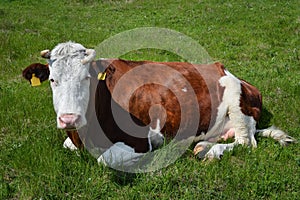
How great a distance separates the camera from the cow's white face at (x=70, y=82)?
430cm

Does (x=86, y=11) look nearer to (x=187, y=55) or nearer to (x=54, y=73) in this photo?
(x=187, y=55)

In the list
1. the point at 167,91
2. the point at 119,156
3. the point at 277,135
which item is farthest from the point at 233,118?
the point at 119,156

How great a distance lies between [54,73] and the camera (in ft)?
14.9

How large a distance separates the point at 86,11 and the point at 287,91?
14264 mm

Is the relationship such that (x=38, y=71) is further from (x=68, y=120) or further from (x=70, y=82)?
(x=68, y=120)

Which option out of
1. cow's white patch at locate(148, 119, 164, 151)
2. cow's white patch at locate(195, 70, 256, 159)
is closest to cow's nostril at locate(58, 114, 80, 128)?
cow's white patch at locate(148, 119, 164, 151)

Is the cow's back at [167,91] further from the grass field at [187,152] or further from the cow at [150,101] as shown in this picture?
the grass field at [187,152]

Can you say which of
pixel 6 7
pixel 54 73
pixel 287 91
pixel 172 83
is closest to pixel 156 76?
pixel 172 83

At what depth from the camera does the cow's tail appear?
231 inches

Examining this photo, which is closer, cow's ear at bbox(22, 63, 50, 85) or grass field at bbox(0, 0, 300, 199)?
grass field at bbox(0, 0, 300, 199)

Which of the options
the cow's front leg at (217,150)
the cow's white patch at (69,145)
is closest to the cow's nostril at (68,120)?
the cow's white patch at (69,145)

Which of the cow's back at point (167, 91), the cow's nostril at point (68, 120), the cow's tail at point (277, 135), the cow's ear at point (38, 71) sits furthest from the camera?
the cow's tail at point (277, 135)

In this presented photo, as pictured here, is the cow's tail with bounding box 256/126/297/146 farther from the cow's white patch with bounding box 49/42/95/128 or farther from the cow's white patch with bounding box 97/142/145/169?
the cow's white patch with bounding box 49/42/95/128

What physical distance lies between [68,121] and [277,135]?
330 centimetres
